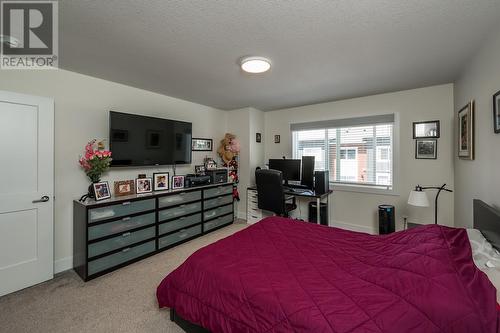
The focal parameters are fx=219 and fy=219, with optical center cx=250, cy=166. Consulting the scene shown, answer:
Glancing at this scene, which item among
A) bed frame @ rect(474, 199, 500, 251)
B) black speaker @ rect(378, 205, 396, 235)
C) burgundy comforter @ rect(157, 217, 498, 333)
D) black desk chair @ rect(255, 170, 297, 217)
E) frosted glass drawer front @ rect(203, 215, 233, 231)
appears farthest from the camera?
frosted glass drawer front @ rect(203, 215, 233, 231)

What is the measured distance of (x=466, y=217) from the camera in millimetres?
2529

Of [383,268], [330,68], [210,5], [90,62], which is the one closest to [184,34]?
[210,5]

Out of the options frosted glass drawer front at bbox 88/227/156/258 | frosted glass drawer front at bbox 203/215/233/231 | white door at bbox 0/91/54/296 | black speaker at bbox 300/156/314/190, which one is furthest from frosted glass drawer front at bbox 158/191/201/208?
black speaker at bbox 300/156/314/190

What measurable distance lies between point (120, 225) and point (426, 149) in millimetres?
4272

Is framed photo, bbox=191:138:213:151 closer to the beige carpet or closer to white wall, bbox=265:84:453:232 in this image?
white wall, bbox=265:84:453:232

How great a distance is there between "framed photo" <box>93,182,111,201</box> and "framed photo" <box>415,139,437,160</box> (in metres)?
4.33

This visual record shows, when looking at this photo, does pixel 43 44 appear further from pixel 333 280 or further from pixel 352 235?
pixel 352 235

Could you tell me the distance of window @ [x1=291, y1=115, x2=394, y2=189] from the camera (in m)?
3.57

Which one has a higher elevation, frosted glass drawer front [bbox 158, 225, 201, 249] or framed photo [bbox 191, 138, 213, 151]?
framed photo [bbox 191, 138, 213, 151]

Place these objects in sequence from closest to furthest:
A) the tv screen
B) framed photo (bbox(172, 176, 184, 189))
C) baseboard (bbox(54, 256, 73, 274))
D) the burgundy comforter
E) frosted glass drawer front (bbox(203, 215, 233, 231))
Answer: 1. the burgundy comforter
2. baseboard (bbox(54, 256, 73, 274))
3. the tv screen
4. framed photo (bbox(172, 176, 184, 189))
5. frosted glass drawer front (bbox(203, 215, 233, 231))

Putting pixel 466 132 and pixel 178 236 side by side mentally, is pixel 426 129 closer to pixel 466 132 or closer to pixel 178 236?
pixel 466 132

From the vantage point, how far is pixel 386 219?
323cm

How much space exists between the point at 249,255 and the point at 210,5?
5.87ft

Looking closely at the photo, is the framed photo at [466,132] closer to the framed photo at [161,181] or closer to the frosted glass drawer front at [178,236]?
the frosted glass drawer front at [178,236]
